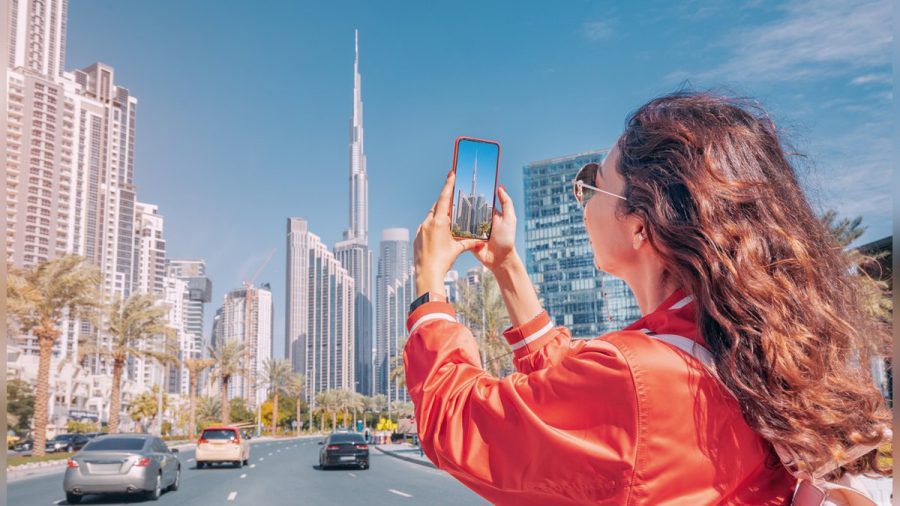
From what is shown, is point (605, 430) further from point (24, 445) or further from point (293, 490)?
point (24, 445)

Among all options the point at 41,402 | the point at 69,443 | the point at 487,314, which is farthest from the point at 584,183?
the point at 69,443

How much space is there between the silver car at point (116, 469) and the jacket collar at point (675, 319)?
16024 millimetres

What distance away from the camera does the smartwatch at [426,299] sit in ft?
4.23

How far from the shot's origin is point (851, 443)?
3.72ft

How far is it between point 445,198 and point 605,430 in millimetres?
566

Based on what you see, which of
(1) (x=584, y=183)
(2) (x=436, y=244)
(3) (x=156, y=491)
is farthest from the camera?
(3) (x=156, y=491)

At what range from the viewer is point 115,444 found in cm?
1616

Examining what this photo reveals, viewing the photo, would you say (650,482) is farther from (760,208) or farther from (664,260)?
(760,208)

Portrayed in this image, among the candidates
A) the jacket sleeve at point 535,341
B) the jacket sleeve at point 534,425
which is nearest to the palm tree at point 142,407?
the jacket sleeve at point 535,341

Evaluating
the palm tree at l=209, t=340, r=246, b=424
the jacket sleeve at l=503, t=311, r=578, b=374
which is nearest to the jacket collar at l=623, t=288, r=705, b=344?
the jacket sleeve at l=503, t=311, r=578, b=374

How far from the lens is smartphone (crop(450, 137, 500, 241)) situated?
4.81 ft

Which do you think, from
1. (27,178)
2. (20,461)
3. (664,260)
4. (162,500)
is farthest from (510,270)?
(27,178)

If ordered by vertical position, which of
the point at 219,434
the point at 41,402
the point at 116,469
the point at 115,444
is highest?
the point at 41,402

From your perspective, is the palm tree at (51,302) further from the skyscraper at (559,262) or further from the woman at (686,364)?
the skyscraper at (559,262)
